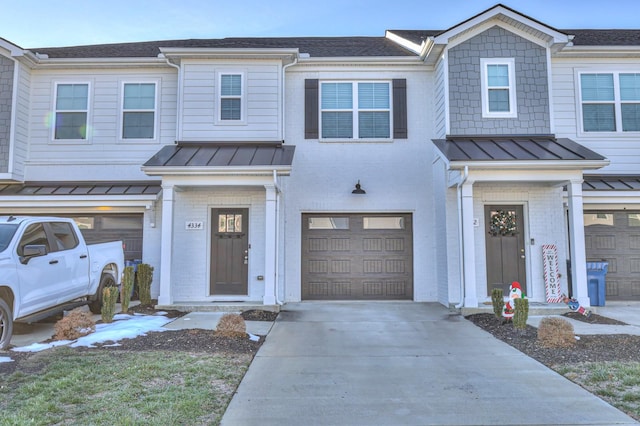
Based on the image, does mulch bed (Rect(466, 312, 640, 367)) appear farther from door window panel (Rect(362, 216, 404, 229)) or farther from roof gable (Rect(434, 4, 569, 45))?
roof gable (Rect(434, 4, 569, 45))

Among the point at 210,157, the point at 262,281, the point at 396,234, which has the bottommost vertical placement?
the point at 262,281

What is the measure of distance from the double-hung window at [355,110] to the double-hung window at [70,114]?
20.0ft

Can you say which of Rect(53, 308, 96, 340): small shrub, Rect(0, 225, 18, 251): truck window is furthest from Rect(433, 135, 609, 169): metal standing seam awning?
Rect(0, 225, 18, 251): truck window

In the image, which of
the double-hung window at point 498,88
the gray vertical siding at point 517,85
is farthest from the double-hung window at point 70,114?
the double-hung window at point 498,88

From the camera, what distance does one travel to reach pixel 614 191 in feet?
31.7

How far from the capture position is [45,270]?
6.54 m

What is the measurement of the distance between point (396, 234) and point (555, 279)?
3713mm

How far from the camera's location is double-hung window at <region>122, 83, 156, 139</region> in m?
11.0

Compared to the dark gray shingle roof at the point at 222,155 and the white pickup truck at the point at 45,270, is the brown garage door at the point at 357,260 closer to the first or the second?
the dark gray shingle roof at the point at 222,155

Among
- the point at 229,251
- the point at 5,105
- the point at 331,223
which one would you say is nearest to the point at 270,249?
the point at 229,251

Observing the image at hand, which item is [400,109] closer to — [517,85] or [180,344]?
[517,85]

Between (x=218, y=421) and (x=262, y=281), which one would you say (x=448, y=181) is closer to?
(x=262, y=281)

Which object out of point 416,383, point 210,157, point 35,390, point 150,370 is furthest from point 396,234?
point 35,390

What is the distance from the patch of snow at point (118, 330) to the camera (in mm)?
6043
